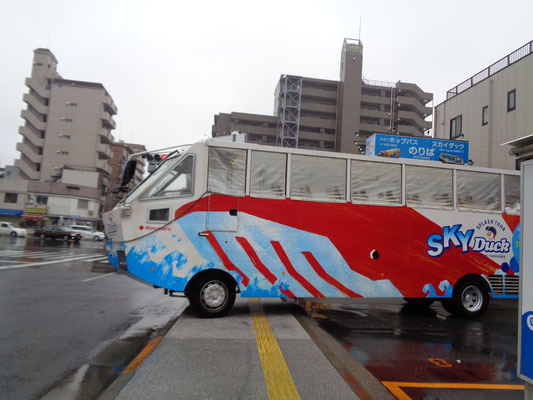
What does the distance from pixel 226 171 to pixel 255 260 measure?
1.65 metres

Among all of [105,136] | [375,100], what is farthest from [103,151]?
[375,100]

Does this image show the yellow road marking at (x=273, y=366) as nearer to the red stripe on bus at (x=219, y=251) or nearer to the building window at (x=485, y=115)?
the red stripe on bus at (x=219, y=251)

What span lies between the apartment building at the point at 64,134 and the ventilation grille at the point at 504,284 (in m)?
55.3

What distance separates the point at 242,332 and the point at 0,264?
485 inches

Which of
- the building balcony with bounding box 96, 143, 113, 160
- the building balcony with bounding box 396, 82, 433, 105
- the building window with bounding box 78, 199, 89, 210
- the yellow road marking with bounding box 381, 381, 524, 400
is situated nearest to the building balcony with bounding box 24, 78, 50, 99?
the building balcony with bounding box 96, 143, 113, 160

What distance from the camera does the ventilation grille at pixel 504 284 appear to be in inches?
288

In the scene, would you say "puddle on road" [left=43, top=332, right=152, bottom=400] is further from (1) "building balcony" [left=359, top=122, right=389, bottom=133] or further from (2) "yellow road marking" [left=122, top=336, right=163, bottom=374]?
(1) "building balcony" [left=359, top=122, right=389, bottom=133]

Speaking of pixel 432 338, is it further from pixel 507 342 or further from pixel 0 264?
pixel 0 264

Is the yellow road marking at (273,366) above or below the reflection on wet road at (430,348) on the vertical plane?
above

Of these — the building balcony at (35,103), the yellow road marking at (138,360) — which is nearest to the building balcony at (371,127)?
the building balcony at (35,103)

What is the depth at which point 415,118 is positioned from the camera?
69938mm

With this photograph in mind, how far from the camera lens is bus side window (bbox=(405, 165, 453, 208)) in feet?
23.1

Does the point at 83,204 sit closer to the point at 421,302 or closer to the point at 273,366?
the point at 421,302

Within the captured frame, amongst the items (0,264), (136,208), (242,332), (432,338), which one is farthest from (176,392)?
(0,264)
